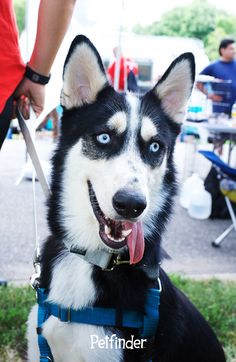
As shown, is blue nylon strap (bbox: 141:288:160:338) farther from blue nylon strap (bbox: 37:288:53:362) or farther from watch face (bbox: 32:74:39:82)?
watch face (bbox: 32:74:39:82)

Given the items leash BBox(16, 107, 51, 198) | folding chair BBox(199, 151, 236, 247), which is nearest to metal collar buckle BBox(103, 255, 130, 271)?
leash BBox(16, 107, 51, 198)

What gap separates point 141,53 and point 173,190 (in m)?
24.1

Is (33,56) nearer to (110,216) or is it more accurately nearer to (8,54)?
(8,54)

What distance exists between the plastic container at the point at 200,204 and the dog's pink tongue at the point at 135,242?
12.9 ft

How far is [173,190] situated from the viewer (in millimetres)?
2031

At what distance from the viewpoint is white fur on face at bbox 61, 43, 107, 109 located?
182cm

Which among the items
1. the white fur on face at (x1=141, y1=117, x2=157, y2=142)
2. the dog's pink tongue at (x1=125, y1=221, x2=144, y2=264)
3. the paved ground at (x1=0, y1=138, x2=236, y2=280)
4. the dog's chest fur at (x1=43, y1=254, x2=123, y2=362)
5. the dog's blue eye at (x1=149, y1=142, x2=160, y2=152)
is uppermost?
the white fur on face at (x1=141, y1=117, x2=157, y2=142)

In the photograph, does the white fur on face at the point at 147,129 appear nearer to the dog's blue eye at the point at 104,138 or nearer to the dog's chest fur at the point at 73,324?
the dog's blue eye at the point at 104,138

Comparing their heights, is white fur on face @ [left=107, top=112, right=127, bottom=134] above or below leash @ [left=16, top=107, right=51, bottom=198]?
above

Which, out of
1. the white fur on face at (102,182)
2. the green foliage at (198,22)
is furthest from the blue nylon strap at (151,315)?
the green foliage at (198,22)

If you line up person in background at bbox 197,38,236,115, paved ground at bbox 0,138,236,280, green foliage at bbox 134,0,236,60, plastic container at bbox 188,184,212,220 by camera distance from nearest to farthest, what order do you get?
paved ground at bbox 0,138,236,280 < plastic container at bbox 188,184,212,220 < person in background at bbox 197,38,236,115 < green foliage at bbox 134,0,236,60

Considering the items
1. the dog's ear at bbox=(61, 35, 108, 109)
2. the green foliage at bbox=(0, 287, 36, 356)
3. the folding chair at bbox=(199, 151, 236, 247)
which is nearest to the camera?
the dog's ear at bbox=(61, 35, 108, 109)

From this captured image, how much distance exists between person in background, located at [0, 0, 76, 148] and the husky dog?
6.8 inches

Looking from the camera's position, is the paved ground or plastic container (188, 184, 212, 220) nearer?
the paved ground
